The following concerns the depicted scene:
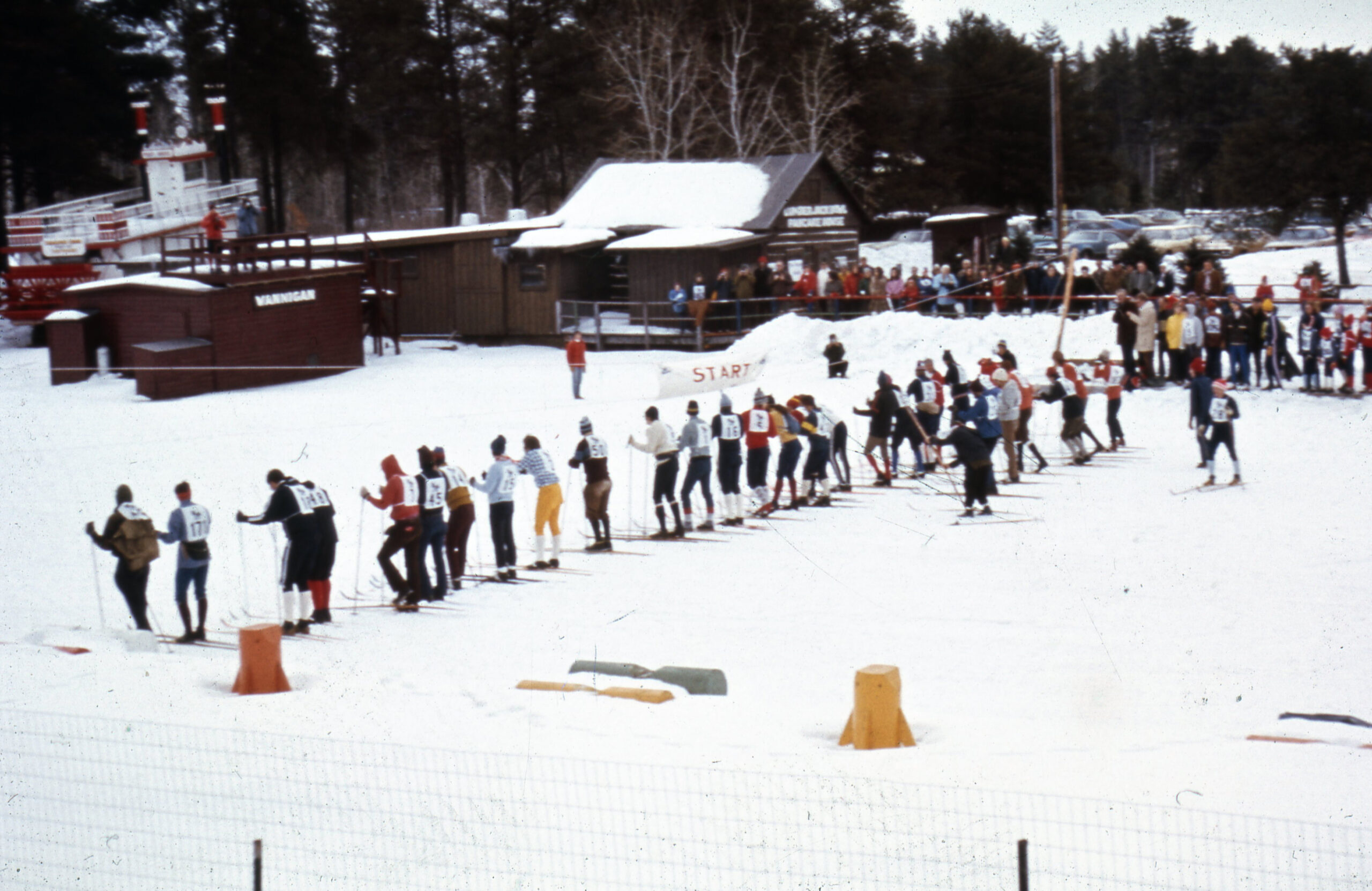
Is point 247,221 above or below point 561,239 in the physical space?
above

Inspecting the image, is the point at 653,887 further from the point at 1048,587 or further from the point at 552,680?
the point at 1048,587

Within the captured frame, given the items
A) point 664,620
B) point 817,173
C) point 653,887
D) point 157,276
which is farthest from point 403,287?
point 653,887

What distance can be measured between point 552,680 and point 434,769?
9.57ft

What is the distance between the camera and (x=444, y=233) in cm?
3622

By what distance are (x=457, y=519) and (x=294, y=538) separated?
2256 mm

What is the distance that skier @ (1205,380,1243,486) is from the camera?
19359mm

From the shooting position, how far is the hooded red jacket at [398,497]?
14.4 meters

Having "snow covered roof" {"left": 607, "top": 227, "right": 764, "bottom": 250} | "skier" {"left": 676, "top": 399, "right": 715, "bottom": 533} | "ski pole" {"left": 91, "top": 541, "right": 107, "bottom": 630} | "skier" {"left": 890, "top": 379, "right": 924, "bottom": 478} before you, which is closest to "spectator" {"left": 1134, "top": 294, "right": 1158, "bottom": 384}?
"skier" {"left": 890, "top": 379, "right": 924, "bottom": 478}

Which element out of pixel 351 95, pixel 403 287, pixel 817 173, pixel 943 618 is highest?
pixel 351 95

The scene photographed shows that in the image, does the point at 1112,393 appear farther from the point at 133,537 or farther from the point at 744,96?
the point at 744,96

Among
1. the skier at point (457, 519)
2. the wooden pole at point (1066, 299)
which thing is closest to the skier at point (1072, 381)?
the wooden pole at point (1066, 299)

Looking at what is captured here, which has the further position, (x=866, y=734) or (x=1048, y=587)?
(x=1048, y=587)

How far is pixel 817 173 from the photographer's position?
3862 centimetres

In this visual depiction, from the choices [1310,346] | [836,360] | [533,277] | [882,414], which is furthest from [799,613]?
[533,277]
